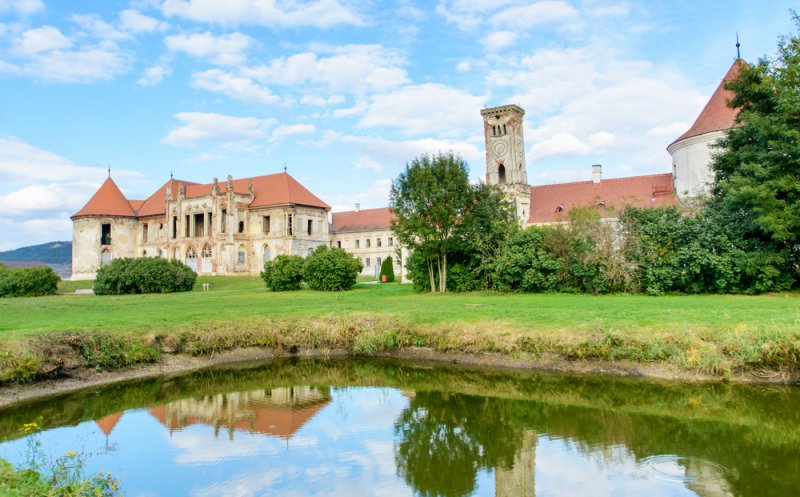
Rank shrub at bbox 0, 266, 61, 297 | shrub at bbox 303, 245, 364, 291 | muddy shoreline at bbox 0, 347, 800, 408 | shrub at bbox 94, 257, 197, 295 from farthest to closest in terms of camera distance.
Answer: shrub at bbox 0, 266, 61, 297
shrub at bbox 94, 257, 197, 295
shrub at bbox 303, 245, 364, 291
muddy shoreline at bbox 0, 347, 800, 408

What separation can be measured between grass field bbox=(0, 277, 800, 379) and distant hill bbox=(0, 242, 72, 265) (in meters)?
98.2

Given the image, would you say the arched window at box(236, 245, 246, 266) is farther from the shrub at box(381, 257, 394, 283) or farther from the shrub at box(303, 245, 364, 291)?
the shrub at box(303, 245, 364, 291)

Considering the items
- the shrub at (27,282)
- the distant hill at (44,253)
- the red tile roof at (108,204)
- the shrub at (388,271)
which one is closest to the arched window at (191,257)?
the red tile roof at (108,204)

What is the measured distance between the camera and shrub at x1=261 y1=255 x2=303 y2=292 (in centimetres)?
3506

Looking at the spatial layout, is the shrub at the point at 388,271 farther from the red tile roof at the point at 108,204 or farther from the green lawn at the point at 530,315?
the red tile roof at the point at 108,204

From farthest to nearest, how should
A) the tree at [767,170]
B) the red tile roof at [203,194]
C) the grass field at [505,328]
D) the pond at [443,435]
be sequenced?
the red tile roof at [203,194] < the tree at [767,170] < the grass field at [505,328] < the pond at [443,435]

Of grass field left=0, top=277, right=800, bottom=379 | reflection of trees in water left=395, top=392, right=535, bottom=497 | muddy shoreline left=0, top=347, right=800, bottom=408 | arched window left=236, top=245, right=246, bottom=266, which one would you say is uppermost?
arched window left=236, top=245, right=246, bottom=266

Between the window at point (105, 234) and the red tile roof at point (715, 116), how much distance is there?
54.0 meters

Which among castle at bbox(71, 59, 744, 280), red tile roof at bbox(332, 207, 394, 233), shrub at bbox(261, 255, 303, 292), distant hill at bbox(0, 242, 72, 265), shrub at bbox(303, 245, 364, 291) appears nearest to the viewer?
shrub at bbox(303, 245, 364, 291)

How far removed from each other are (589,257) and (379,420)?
54.6ft

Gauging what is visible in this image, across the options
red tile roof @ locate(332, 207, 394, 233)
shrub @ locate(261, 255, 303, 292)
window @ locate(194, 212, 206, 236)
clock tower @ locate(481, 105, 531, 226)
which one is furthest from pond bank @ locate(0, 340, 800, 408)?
red tile roof @ locate(332, 207, 394, 233)

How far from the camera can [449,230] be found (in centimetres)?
2992

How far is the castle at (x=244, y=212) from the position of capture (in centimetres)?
5603

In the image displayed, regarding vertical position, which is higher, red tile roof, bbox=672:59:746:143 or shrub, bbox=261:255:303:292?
red tile roof, bbox=672:59:746:143
